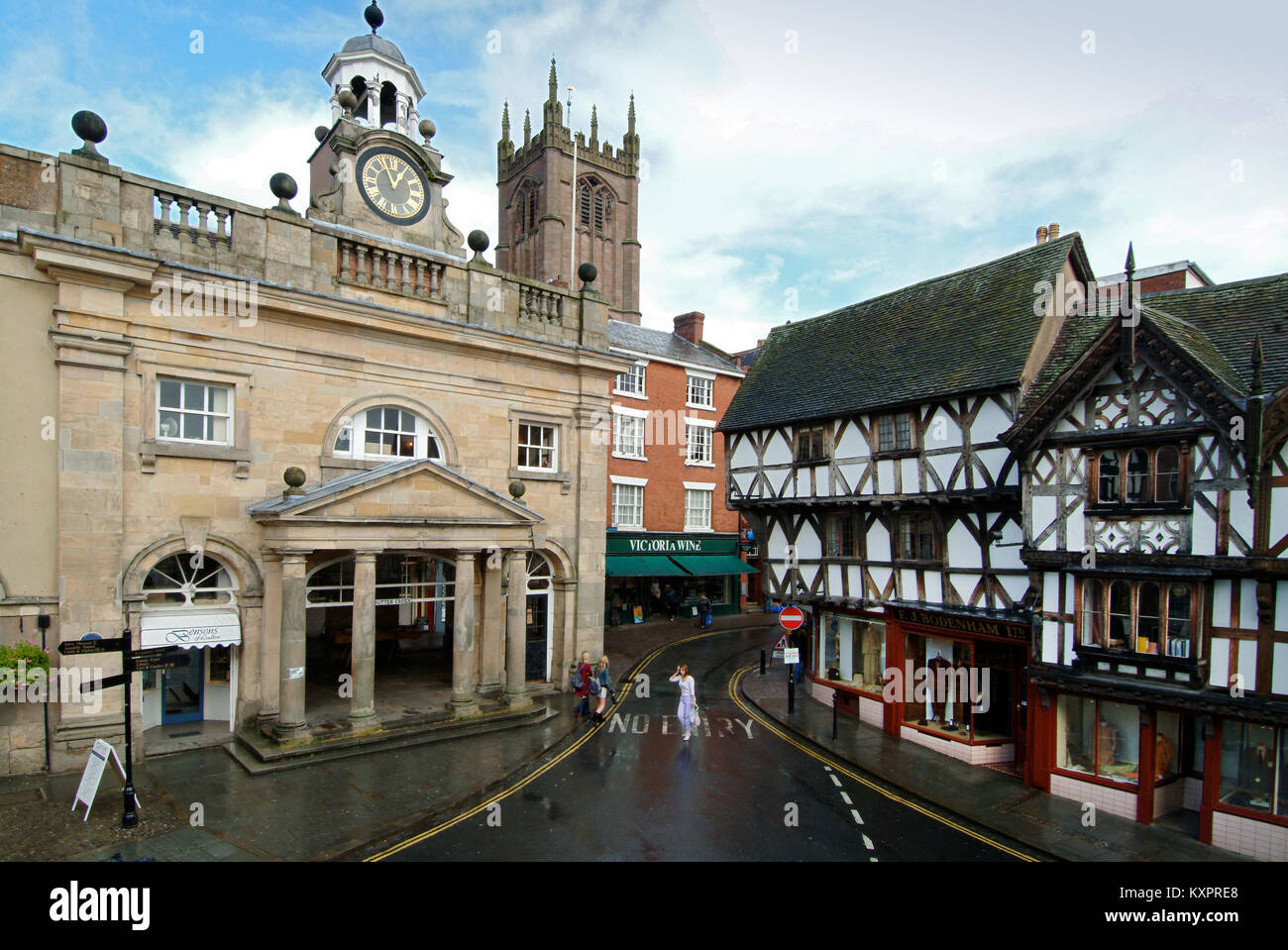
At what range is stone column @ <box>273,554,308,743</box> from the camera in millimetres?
13633

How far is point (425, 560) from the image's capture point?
21969 millimetres

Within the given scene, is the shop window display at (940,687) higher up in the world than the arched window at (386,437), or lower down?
lower down

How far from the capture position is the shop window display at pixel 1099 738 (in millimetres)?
12492

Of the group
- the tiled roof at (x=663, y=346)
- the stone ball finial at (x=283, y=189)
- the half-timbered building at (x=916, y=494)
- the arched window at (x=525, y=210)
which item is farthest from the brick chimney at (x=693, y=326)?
the stone ball finial at (x=283, y=189)

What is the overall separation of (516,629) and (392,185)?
1169cm

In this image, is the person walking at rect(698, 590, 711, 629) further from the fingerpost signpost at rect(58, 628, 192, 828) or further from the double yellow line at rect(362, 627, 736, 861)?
the fingerpost signpost at rect(58, 628, 192, 828)

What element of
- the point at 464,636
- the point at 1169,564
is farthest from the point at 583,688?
the point at 1169,564

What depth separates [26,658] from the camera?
11.4 meters

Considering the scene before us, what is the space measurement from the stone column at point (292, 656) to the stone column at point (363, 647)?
1005mm

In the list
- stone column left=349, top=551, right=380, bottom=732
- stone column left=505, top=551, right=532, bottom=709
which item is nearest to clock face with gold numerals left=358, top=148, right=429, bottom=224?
stone column left=349, top=551, right=380, bottom=732

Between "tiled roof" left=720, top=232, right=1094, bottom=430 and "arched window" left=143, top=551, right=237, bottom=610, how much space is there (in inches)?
549

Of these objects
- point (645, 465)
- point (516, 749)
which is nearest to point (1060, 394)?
point (516, 749)

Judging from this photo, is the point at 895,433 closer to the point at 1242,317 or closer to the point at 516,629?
the point at 1242,317

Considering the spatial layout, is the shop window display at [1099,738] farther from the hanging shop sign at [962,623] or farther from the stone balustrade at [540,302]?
the stone balustrade at [540,302]
